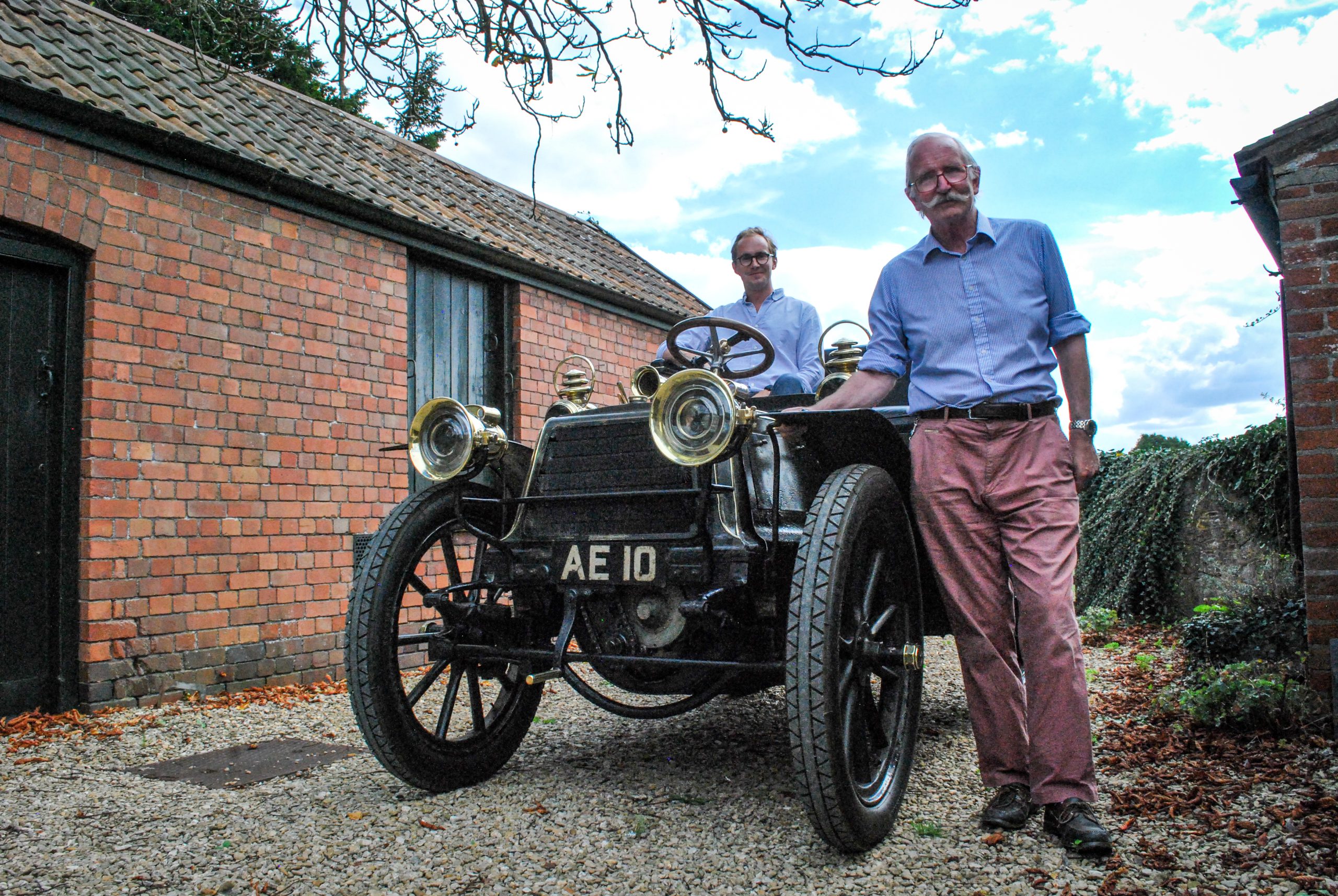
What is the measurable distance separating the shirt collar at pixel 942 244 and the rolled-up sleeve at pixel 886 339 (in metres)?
0.14

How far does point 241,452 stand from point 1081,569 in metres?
7.93

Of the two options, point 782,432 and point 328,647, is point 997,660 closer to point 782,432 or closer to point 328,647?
point 782,432

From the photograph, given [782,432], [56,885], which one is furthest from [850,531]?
[56,885]

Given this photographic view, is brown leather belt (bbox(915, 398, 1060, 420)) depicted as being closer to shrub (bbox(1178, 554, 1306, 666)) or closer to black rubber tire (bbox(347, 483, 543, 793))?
black rubber tire (bbox(347, 483, 543, 793))

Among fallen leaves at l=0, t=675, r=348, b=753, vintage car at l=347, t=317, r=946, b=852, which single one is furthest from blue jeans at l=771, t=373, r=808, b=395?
fallen leaves at l=0, t=675, r=348, b=753

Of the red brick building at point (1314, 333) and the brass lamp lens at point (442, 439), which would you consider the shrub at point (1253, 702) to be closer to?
the red brick building at point (1314, 333)

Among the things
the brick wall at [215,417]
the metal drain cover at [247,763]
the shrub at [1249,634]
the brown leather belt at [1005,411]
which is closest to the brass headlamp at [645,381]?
the brown leather belt at [1005,411]

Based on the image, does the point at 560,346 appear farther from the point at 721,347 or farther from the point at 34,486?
the point at 721,347

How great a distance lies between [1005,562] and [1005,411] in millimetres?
473

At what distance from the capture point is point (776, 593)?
2.88 metres

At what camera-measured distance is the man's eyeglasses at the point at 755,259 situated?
15.6ft

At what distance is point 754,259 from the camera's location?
188 inches

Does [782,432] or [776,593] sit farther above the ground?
[782,432]

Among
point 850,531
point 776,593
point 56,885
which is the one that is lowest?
point 56,885
